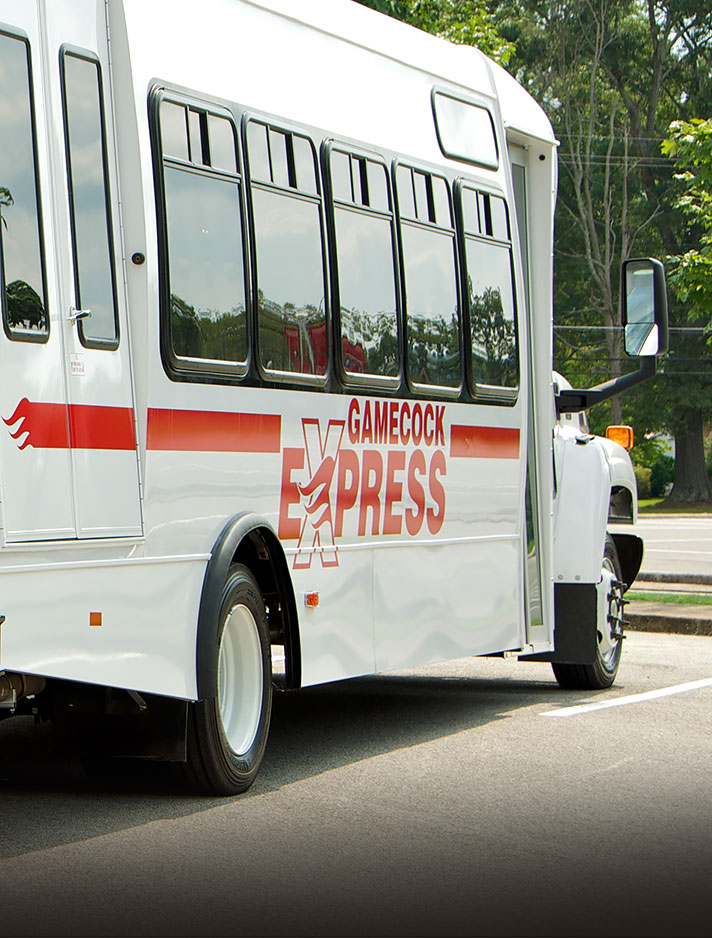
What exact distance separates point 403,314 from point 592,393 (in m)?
2.39

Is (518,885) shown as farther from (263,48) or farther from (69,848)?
(263,48)

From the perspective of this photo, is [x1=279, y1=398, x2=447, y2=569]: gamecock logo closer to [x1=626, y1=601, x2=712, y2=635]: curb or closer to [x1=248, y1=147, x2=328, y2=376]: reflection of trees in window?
[x1=248, y1=147, x2=328, y2=376]: reflection of trees in window

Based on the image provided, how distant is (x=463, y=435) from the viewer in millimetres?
9758

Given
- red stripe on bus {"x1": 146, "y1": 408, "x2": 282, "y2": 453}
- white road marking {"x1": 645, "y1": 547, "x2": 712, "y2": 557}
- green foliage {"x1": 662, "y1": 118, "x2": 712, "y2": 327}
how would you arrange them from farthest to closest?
white road marking {"x1": 645, "y1": 547, "x2": 712, "y2": 557}, green foliage {"x1": 662, "y1": 118, "x2": 712, "y2": 327}, red stripe on bus {"x1": 146, "y1": 408, "x2": 282, "y2": 453}

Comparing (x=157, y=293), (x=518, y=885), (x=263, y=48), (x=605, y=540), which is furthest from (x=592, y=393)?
(x=518, y=885)

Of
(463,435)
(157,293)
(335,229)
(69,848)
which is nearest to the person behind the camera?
(69,848)

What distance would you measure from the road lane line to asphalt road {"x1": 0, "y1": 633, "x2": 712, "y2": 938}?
0.27 feet

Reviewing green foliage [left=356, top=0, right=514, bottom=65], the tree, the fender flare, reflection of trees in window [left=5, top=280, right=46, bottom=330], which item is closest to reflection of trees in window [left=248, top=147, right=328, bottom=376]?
the fender flare

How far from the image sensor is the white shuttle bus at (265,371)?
20.9 feet

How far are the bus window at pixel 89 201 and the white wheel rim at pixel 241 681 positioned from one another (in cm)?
160

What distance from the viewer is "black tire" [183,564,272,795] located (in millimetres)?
7336

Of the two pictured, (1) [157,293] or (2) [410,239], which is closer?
(1) [157,293]

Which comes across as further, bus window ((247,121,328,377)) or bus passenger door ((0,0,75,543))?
bus window ((247,121,328,377))

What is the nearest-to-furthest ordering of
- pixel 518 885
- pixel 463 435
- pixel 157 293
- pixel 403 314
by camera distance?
pixel 518 885, pixel 157 293, pixel 403 314, pixel 463 435
